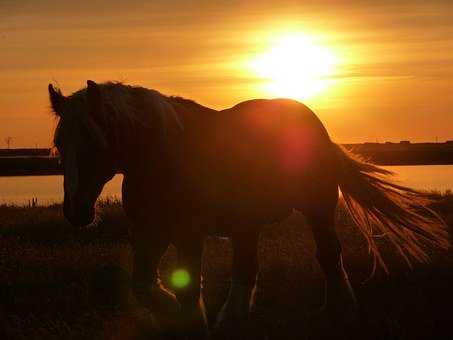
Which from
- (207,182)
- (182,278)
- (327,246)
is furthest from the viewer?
(327,246)

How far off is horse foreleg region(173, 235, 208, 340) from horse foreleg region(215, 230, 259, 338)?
992mm

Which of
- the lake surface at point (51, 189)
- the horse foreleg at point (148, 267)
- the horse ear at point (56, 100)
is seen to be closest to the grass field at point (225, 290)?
the horse foreleg at point (148, 267)

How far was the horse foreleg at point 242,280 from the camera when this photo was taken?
7355mm

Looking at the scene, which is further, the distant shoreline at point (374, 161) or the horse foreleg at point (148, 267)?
the distant shoreline at point (374, 161)

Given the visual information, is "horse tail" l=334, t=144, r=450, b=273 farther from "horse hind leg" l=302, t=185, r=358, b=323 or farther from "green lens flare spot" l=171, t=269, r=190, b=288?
"green lens flare spot" l=171, t=269, r=190, b=288

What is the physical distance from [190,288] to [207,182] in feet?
3.02

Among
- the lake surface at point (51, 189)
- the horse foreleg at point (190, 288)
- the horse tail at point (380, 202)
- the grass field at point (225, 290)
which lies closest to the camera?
the horse foreleg at point (190, 288)

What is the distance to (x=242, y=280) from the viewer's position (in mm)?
7609

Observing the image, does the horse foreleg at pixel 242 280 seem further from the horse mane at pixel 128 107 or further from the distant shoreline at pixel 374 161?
the distant shoreline at pixel 374 161

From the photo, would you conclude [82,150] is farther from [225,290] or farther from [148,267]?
[225,290]

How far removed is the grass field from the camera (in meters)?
6.96

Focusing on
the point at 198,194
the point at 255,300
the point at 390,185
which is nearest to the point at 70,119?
the point at 198,194

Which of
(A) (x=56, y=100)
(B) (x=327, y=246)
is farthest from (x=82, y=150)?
(B) (x=327, y=246)

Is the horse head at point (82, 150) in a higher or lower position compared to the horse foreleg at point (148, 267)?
higher
